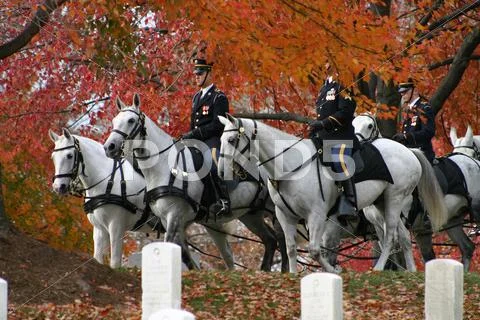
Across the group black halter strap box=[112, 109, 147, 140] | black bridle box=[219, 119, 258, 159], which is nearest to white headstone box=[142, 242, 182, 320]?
black bridle box=[219, 119, 258, 159]

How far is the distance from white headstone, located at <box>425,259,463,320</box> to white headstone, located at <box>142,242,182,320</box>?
8.15 ft

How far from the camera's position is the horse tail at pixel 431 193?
2017cm

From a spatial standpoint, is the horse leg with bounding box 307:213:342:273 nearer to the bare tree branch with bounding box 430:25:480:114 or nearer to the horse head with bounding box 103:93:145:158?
the horse head with bounding box 103:93:145:158

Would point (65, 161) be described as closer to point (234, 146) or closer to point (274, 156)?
point (234, 146)

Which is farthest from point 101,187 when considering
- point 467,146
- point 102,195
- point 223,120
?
point 467,146

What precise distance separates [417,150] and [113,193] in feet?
15.6

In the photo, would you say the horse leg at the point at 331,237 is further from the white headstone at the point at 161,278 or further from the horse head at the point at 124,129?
the white headstone at the point at 161,278

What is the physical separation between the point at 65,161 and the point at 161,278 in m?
7.89

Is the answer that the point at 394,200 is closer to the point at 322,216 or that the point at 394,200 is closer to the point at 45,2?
the point at 322,216

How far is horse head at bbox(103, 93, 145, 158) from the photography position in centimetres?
1798

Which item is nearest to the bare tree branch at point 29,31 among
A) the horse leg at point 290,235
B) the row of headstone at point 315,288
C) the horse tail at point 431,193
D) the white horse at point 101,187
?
the white horse at point 101,187

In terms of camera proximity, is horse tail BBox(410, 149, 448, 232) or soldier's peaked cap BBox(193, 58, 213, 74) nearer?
soldier's peaked cap BBox(193, 58, 213, 74)

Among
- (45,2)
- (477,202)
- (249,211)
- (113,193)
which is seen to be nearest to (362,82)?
(477,202)

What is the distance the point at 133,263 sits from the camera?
781 inches
